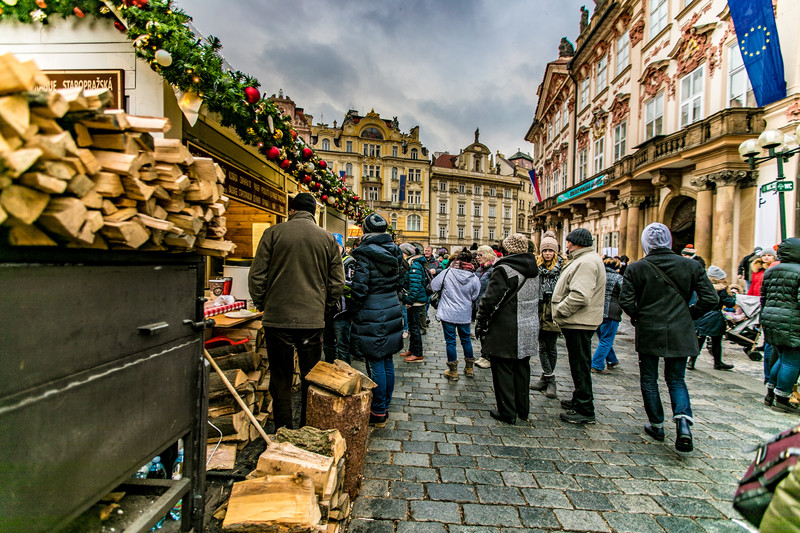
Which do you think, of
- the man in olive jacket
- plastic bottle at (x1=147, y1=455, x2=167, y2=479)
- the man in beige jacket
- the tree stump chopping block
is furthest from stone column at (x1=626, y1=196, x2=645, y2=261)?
plastic bottle at (x1=147, y1=455, x2=167, y2=479)

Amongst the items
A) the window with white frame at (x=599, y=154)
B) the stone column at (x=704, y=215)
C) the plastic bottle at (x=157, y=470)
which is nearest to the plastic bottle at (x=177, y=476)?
the plastic bottle at (x=157, y=470)

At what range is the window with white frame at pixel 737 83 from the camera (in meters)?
10.7

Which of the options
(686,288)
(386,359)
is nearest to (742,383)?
(686,288)

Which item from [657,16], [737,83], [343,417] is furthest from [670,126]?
[343,417]

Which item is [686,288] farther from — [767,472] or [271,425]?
[271,425]

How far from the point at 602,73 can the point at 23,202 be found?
24.0 meters

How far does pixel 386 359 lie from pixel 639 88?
18.1 metres

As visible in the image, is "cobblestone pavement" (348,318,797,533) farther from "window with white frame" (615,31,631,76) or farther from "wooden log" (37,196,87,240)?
"window with white frame" (615,31,631,76)

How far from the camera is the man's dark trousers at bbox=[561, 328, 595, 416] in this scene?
3.90 m

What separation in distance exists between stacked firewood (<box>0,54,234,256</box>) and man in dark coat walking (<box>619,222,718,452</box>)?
379cm

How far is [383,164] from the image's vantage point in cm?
4997

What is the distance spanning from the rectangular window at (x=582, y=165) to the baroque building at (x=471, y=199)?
30.0 meters

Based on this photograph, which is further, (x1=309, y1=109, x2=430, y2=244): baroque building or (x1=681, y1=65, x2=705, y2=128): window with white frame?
(x1=309, y1=109, x2=430, y2=244): baroque building

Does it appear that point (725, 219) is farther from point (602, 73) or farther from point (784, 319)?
point (602, 73)
